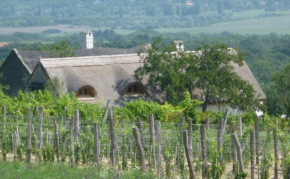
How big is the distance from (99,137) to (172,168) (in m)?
1.91

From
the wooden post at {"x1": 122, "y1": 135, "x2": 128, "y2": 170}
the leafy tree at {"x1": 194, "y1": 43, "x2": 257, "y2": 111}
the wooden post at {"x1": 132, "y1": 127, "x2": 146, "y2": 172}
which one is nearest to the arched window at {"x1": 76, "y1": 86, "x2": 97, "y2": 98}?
the leafy tree at {"x1": 194, "y1": 43, "x2": 257, "y2": 111}

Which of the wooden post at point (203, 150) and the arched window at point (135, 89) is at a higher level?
the wooden post at point (203, 150)

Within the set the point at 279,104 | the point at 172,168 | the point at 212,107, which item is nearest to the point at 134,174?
the point at 172,168

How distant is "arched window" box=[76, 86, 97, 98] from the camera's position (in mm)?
35469

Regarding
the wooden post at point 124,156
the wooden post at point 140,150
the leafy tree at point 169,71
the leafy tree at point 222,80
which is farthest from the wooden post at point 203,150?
the leafy tree at point 222,80

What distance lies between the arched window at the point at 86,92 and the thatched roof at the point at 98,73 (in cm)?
18

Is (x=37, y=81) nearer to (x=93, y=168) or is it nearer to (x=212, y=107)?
(x=212, y=107)

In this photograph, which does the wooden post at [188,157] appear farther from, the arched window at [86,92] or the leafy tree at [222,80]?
the arched window at [86,92]

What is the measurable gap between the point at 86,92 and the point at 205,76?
576cm

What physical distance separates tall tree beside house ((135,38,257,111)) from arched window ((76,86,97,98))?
2869 millimetres

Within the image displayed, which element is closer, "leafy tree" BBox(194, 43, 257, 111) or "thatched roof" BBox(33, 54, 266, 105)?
"leafy tree" BBox(194, 43, 257, 111)

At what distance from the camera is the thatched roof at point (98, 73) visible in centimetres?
3525

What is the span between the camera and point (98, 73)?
3650cm

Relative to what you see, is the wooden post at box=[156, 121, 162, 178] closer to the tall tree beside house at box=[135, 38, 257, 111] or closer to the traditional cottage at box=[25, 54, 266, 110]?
the tall tree beside house at box=[135, 38, 257, 111]
